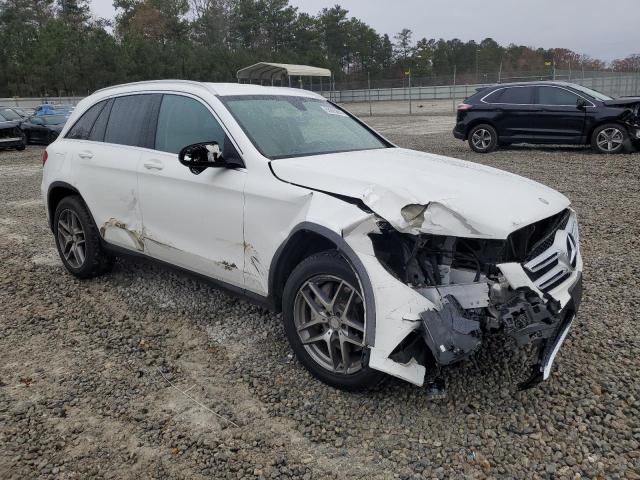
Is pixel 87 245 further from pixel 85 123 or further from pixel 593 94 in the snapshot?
pixel 593 94

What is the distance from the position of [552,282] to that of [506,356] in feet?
Result: 2.32

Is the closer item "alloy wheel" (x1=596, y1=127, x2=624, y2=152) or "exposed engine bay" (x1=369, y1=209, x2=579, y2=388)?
"exposed engine bay" (x1=369, y1=209, x2=579, y2=388)

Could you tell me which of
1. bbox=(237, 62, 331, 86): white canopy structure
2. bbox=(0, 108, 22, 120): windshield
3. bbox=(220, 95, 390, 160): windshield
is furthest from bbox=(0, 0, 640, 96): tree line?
bbox=(220, 95, 390, 160): windshield

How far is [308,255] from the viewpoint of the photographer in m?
3.25

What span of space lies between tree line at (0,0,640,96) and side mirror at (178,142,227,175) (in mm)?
42510

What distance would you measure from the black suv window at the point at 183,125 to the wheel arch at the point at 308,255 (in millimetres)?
949

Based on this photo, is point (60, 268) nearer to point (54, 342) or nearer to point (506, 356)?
point (54, 342)

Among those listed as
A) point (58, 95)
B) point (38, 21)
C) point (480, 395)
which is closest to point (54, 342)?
point (480, 395)

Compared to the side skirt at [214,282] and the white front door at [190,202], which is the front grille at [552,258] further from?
the white front door at [190,202]

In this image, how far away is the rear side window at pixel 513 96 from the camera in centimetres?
1205

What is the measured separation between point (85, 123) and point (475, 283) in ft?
13.0

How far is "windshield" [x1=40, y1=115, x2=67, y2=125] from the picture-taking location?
19.0 meters

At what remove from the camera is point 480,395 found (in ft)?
10.0

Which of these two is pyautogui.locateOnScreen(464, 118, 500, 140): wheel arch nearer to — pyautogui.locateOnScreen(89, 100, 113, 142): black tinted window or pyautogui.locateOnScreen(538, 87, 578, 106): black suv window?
pyautogui.locateOnScreen(538, 87, 578, 106): black suv window
